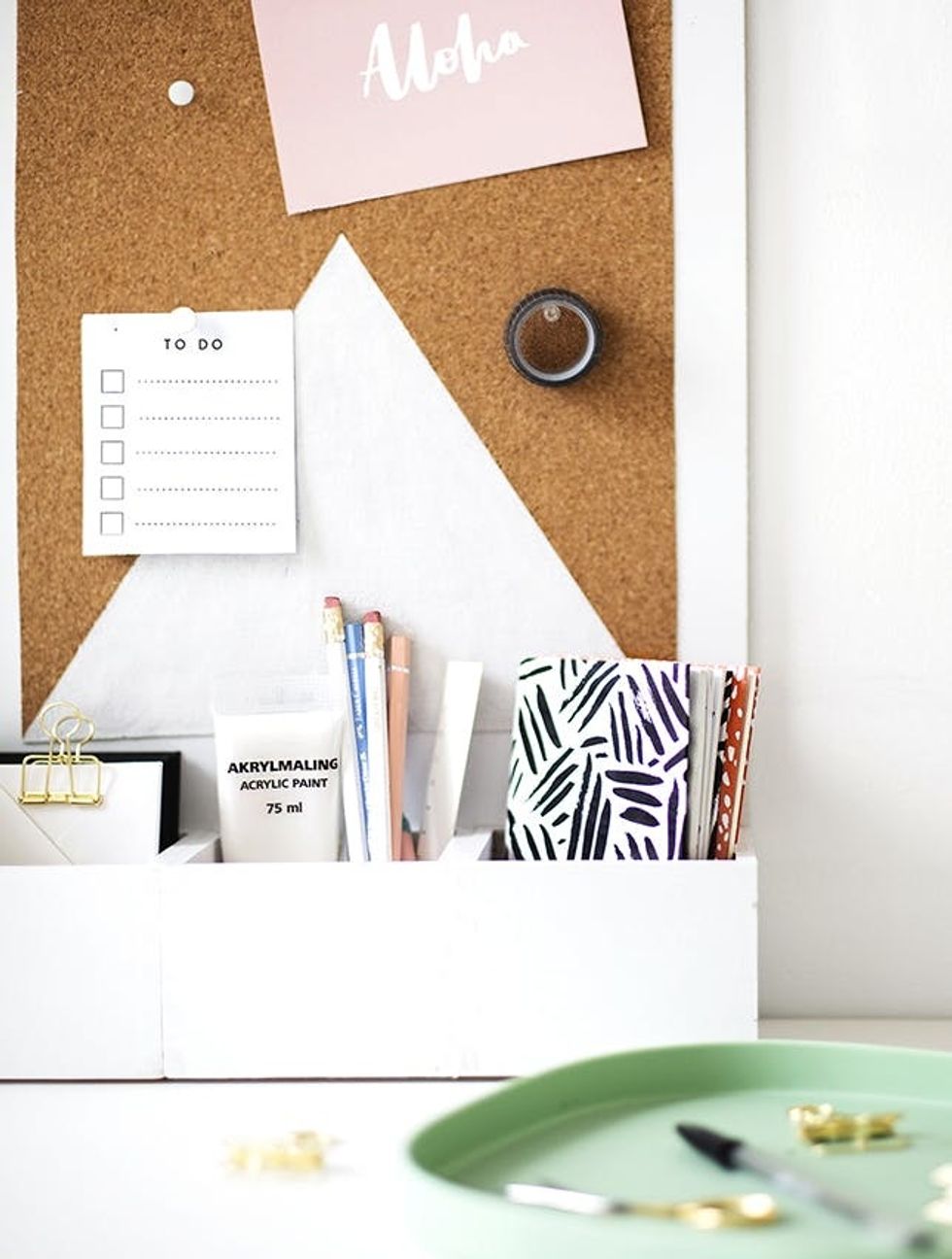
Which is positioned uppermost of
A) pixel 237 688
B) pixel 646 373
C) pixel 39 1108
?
pixel 646 373

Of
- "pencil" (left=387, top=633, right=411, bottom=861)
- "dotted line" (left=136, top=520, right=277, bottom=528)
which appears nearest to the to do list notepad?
"dotted line" (left=136, top=520, right=277, bottom=528)

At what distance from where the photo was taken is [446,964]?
109cm

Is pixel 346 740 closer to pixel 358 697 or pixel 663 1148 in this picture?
pixel 358 697

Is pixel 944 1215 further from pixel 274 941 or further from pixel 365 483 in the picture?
pixel 365 483

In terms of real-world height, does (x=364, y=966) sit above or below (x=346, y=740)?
below

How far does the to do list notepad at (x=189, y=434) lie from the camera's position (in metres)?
1.29

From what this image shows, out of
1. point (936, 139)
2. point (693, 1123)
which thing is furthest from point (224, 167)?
point (693, 1123)

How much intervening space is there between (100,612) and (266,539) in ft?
0.47

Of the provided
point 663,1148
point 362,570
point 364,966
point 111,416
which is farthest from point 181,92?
point 663,1148

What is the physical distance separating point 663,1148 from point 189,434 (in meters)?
0.77

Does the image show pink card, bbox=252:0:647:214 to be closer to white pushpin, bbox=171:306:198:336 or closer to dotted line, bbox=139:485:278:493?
white pushpin, bbox=171:306:198:336

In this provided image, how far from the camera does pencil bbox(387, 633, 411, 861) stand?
1235 millimetres

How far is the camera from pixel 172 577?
130 centimetres

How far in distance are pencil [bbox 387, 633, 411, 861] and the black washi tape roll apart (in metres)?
0.23
